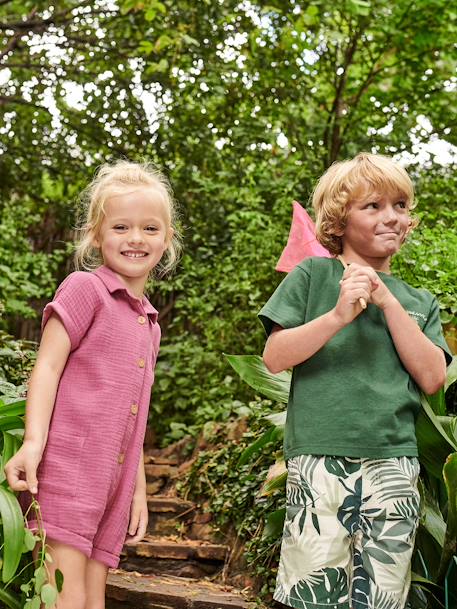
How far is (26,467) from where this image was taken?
183 centimetres

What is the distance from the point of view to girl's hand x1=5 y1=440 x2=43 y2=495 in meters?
1.83

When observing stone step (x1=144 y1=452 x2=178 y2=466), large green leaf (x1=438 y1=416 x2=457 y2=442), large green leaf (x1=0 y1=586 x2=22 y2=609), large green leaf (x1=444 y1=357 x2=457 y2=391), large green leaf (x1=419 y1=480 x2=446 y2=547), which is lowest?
stone step (x1=144 y1=452 x2=178 y2=466)

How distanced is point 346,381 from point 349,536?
360mm

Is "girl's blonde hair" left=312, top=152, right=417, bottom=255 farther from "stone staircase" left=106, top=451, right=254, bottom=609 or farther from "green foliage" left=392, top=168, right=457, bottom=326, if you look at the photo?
"stone staircase" left=106, top=451, right=254, bottom=609

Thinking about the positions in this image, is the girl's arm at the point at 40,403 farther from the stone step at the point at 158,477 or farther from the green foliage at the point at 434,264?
the stone step at the point at 158,477

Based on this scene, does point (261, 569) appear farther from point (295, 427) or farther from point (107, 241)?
point (107, 241)

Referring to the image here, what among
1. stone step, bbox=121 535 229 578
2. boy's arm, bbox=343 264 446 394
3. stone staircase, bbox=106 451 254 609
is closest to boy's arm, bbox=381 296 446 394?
boy's arm, bbox=343 264 446 394

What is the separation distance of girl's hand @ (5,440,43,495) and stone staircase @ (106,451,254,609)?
5.14 ft

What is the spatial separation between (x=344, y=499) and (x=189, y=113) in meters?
5.61

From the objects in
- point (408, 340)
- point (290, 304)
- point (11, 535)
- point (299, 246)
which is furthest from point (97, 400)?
point (299, 246)

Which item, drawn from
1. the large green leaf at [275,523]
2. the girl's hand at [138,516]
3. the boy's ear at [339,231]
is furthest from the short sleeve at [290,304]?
the large green leaf at [275,523]

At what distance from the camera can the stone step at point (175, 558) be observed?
402cm

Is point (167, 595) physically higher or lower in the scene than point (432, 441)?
lower

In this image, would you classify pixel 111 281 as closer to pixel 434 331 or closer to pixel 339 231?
pixel 339 231
